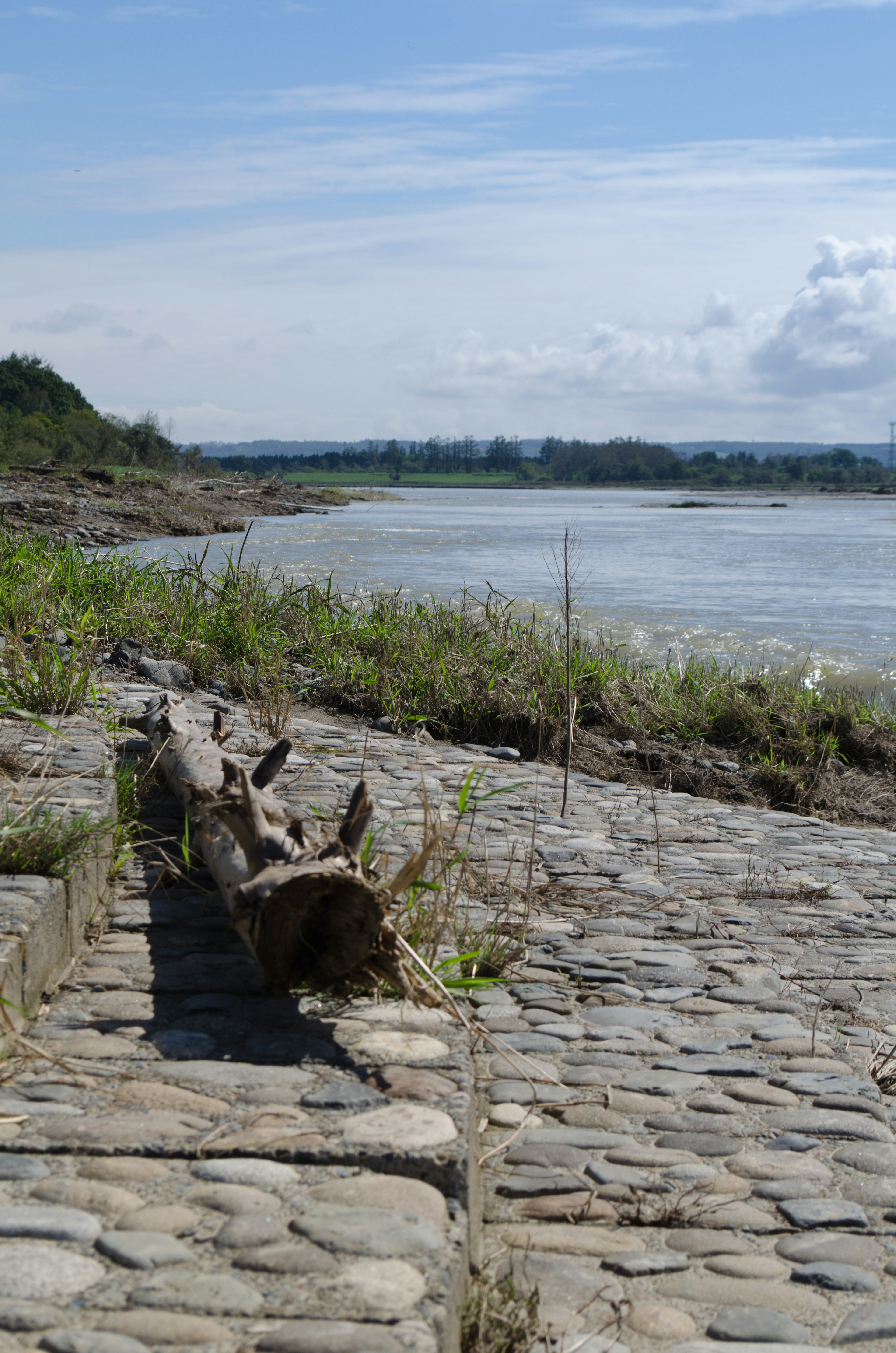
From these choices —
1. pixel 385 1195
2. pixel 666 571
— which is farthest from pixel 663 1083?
pixel 666 571

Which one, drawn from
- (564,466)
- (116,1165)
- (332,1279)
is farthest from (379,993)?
(564,466)

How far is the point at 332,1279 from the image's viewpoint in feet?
6.73

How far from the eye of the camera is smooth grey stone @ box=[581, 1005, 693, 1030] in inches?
153

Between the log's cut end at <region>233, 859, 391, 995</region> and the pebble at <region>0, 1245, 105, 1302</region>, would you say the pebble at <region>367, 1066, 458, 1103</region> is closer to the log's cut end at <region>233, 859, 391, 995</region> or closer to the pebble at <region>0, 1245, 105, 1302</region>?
the log's cut end at <region>233, 859, 391, 995</region>

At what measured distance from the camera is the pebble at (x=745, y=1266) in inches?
101

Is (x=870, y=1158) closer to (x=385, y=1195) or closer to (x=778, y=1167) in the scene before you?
(x=778, y=1167)

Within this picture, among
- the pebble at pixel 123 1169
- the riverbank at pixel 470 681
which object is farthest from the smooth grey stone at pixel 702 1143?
the riverbank at pixel 470 681

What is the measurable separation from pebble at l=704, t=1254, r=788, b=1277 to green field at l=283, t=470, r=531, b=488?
410ft

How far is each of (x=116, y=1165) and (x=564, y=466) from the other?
174179 millimetres

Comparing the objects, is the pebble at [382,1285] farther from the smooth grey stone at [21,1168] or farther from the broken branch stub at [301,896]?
the broken branch stub at [301,896]

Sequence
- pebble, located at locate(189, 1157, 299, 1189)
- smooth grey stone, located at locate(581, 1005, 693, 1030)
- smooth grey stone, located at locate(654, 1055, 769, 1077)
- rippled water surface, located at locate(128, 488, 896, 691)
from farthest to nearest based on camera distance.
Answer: rippled water surface, located at locate(128, 488, 896, 691)
smooth grey stone, located at locate(581, 1005, 693, 1030)
smooth grey stone, located at locate(654, 1055, 769, 1077)
pebble, located at locate(189, 1157, 299, 1189)

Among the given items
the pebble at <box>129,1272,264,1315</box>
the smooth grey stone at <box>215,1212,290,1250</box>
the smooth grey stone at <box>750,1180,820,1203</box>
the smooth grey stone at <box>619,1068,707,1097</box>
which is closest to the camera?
the pebble at <box>129,1272,264,1315</box>

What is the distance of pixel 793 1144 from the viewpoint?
3168 mm

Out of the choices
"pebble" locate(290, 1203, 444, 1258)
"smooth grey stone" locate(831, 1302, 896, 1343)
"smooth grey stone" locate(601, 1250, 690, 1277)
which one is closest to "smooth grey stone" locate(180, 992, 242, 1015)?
"pebble" locate(290, 1203, 444, 1258)
